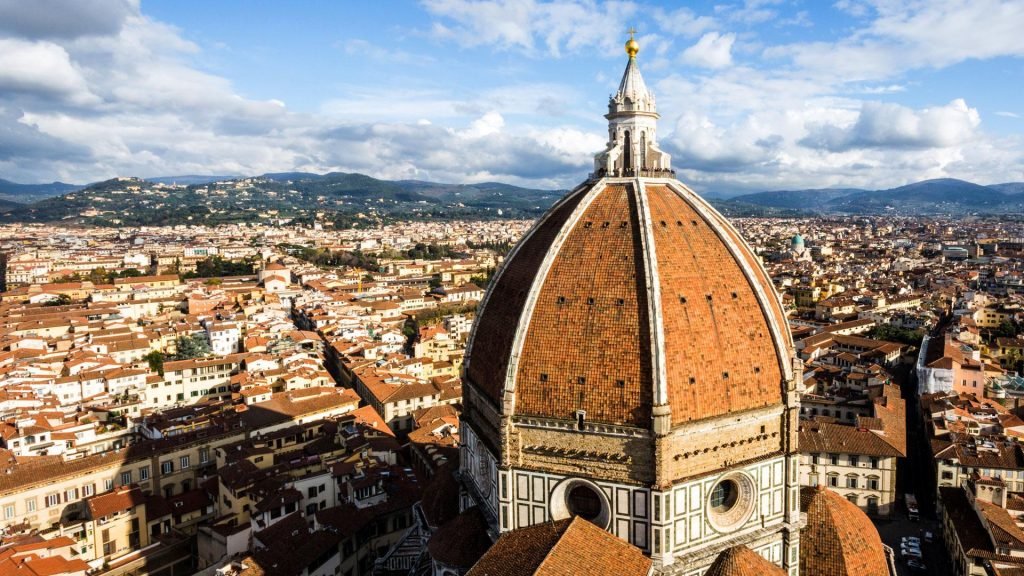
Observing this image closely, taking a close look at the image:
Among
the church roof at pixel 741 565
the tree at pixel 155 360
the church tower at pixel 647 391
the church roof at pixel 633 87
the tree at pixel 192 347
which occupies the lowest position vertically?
the tree at pixel 155 360

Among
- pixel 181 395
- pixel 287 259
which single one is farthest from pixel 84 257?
pixel 181 395

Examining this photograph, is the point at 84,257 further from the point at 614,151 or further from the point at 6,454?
the point at 614,151

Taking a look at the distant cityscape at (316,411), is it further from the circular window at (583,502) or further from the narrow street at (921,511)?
the circular window at (583,502)

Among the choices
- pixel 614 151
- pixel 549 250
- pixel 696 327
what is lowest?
pixel 696 327

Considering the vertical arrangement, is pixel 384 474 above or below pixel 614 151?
below

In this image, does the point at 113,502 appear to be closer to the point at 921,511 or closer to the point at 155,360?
the point at 155,360

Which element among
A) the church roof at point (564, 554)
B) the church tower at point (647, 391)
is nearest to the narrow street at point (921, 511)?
the church tower at point (647, 391)

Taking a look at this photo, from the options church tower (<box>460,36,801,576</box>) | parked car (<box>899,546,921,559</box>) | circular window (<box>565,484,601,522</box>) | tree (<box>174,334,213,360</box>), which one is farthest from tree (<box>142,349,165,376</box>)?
parked car (<box>899,546,921,559</box>)
